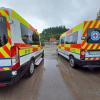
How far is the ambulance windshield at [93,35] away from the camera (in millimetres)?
7410

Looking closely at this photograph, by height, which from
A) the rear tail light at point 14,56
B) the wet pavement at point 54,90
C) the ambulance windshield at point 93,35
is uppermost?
the ambulance windshield at point 93,35

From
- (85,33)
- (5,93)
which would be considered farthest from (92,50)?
(5,93)

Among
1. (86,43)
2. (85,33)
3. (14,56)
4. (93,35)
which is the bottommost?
(14,56)

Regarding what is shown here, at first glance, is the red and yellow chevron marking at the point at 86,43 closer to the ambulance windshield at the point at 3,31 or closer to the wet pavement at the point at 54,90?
the wet pavement at the point at 54,90

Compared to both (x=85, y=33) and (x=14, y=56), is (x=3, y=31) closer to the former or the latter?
(x=14, y=56)

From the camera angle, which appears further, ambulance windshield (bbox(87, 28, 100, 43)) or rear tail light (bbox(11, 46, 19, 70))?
ambulance windshield (bbox(87, 28, 100, 43))

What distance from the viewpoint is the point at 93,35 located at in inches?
293

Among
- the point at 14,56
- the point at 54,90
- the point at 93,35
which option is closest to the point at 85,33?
the point at 93,35

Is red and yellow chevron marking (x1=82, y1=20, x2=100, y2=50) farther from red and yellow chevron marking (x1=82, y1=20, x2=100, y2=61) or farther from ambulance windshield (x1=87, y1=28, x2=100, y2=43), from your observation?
ambulance windshield (x1=87, y1=28, x2=100, y2=43)

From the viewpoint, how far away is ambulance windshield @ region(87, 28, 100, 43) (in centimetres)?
741

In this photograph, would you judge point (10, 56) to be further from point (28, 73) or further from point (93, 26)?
point (93, 26)

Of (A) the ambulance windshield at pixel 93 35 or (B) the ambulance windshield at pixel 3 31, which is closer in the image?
(B) the ambulance windshield at pixel 3 31

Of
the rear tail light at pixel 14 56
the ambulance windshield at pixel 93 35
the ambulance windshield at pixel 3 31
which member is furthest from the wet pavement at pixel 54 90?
the ambulance windshield at pixel 93 35

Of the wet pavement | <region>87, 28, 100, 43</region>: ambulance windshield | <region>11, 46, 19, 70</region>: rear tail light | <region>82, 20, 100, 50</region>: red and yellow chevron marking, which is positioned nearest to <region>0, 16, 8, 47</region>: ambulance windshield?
<region>11, 46, 19, 70</region>: rear tail light
